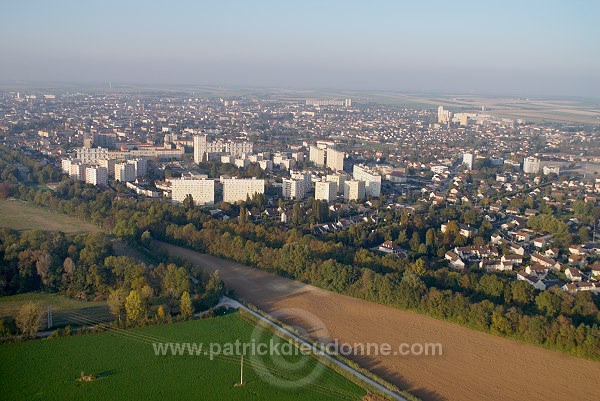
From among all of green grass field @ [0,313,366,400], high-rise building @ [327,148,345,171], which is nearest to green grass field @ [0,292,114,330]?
green grass field @ [0,313,366,400]

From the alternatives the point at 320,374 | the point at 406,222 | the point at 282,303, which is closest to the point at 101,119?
the point at 406,222

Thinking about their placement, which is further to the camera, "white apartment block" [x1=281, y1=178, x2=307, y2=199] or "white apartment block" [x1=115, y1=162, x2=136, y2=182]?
"white apartment block" [x1=115, y1=162, x2=136, y2=182]

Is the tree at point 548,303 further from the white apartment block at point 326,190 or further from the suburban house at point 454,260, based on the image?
the white apartment block at point 326,190

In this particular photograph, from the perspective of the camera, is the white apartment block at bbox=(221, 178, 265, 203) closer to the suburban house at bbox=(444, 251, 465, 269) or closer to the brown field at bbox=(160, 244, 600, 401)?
the suburban house at bbox=(444, 251, 465, 269)

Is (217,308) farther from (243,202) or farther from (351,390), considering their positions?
(243,202)

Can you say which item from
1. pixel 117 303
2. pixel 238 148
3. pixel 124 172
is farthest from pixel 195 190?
pixel 238 148

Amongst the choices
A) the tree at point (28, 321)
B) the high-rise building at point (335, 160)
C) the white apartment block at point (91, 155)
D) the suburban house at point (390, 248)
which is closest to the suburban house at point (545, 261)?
the suburban house at point (390, 248)
